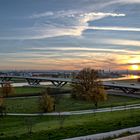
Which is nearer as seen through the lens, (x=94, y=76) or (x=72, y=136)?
(x=72, y=136)

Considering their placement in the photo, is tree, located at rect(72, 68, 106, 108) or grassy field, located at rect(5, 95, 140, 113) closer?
grassy field, located at rect(5, 95, 140, 113)

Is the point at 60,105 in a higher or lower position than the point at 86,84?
lower

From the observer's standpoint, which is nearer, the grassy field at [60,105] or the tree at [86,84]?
the grassy field at [60,105]

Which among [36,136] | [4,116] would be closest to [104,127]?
[36,136]

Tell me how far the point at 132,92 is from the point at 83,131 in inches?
2911

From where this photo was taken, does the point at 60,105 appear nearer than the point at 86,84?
Yes

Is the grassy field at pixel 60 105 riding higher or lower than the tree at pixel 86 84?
lower

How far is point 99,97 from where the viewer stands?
67.4m

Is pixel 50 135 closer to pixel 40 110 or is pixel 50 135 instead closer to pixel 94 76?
pixel 40 110

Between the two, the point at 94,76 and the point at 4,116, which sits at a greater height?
the point at 94,76

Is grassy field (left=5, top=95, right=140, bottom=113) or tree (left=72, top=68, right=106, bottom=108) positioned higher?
tree (left=72, top=68, right=106, bottom=108)

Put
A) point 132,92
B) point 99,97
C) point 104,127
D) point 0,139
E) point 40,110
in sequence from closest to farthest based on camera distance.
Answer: point 0,139 < point 104,127 < point 40,110 < point 99,97 < point 132,92

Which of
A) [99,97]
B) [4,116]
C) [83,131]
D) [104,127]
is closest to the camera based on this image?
[83,131]

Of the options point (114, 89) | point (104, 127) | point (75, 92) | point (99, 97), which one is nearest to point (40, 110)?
point (99, 97)
